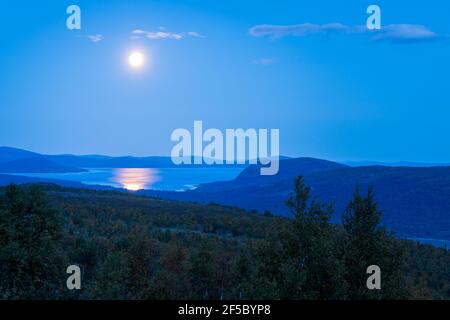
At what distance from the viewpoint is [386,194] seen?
85375 mm

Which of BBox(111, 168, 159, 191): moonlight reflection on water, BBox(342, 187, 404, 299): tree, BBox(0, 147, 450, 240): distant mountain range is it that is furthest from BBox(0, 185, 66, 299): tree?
BBox(111, 168, 159, 191): moonlight reflection on water

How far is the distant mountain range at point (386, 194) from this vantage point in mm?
71875

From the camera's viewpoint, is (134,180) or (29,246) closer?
(29,246)

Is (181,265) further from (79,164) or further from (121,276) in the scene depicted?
(79,164)

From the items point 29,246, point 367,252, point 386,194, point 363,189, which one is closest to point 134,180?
point 363,189

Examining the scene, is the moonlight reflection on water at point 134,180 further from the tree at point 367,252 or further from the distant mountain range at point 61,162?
the tree at point 367,252

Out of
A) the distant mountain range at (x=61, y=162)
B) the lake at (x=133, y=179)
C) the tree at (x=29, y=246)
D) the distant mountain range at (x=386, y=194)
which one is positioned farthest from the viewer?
the distant mountain range at (x=61, y=162)

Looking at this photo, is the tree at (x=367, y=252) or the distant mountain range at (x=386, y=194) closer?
the tree at (x=367, y=252)

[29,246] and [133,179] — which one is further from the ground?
[133,179]

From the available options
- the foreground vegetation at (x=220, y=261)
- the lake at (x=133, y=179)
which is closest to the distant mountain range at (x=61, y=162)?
the lake at (x=133, y=179)

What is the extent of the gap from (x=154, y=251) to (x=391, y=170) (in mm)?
89323

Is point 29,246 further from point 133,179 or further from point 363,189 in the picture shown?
point 133,179

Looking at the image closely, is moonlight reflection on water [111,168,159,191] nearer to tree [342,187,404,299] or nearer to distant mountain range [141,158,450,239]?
distant mountain range [141,158,450,239]

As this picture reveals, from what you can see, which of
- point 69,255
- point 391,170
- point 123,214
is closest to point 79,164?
point 391,170
